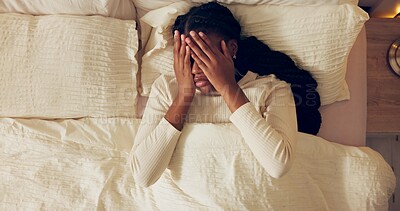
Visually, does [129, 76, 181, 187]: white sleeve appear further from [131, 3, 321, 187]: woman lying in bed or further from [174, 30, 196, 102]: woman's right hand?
[174, 30, 196, 102]: woman's right hand

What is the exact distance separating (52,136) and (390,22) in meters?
1.46

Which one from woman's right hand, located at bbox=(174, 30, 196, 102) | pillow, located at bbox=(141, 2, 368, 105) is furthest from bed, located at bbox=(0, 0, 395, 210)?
woman's right hand, located at bbox=(174, 30, 196, 102)

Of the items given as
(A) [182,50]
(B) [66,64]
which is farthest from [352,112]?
(B) [66,64]

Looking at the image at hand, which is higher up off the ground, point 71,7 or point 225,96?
point 71,7

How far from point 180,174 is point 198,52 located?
1.33 ft

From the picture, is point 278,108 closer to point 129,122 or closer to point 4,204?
point 129,122

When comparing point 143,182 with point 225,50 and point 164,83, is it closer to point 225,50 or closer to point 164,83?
point 164,83

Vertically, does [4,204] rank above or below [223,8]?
below

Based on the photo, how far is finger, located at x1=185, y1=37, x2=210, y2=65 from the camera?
1.08 metres

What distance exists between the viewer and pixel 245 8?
1237 millimetres

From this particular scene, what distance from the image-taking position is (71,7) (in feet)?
4.17

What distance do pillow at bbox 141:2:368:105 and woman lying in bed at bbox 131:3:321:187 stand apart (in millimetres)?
41

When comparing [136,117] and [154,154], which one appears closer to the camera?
[154,154]

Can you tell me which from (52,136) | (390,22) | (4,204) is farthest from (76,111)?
(390,22)
